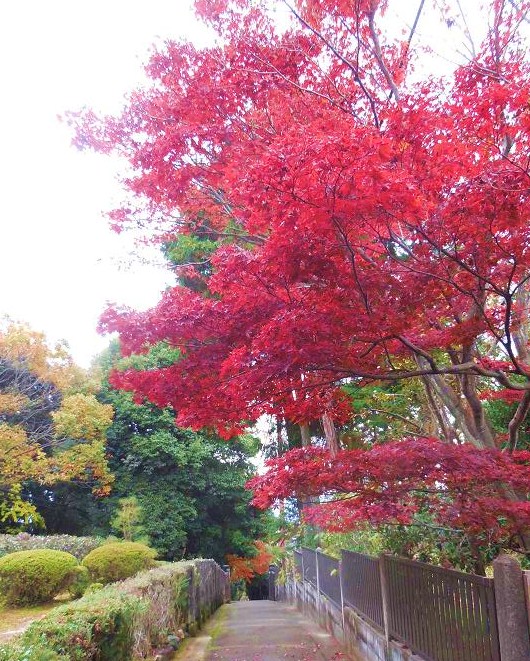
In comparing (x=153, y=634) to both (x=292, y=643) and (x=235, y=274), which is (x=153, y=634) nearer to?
(x=292, y=643)

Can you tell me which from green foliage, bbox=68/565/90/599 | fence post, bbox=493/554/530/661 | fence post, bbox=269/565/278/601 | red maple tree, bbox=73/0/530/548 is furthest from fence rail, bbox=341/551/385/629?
fence post, bbox=269/565/278/601

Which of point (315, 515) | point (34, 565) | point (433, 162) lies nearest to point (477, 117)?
point (433, 162)

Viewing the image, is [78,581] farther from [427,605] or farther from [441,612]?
[441,612]

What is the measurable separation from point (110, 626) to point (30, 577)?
6.73m

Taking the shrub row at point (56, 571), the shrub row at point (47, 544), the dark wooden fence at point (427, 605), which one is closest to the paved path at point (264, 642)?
the dark wooden fence at point (427, 605)

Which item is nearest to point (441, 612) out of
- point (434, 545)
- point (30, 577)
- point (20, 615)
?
point (434, 545)

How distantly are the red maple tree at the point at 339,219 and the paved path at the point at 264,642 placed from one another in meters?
3.73

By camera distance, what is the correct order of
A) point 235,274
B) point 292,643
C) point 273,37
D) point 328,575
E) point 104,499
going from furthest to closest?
point 104,499, point 328,575, point 292,643, point 273,37, point 235,274

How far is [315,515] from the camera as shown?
18.3 feet

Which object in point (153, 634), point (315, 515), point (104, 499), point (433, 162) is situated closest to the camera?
point (433, 162)

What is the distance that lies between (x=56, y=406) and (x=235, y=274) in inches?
617

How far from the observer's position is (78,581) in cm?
1029

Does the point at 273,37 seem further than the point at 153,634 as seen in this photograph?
No

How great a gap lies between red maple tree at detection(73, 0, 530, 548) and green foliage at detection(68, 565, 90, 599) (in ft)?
21.5
